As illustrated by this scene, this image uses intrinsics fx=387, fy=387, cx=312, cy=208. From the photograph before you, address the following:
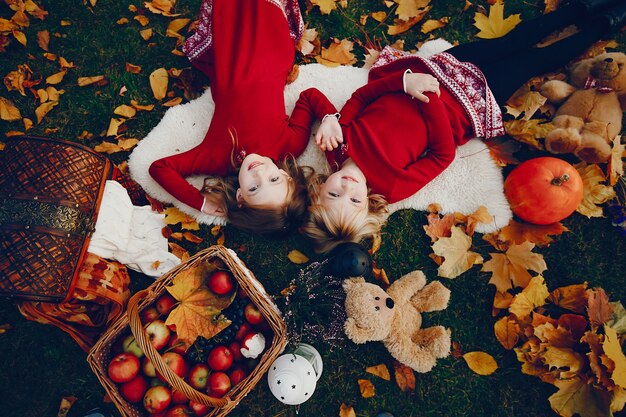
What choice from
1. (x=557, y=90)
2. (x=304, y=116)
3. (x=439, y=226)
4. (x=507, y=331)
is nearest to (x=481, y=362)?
(x=507, y=331)

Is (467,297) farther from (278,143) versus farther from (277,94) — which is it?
(277,94)

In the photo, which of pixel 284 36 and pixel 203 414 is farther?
pixel 284 36

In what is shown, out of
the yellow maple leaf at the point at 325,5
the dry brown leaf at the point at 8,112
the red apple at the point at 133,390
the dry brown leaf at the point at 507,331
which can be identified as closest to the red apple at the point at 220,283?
the red apple at the point at 133,390

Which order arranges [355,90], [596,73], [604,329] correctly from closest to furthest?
[604,329]
[596,73]
[355,90]

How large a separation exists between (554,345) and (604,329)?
304mm

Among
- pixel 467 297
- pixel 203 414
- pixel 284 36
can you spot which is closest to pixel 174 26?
pixel 284 36

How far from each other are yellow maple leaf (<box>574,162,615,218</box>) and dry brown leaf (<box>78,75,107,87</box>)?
3650 millimetres

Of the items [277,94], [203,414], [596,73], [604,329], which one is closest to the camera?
[203,414]

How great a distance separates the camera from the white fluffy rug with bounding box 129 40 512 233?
2814 millimetres

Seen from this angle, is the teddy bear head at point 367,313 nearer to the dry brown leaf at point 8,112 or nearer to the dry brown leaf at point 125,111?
the dry brown leaf at point 125,111

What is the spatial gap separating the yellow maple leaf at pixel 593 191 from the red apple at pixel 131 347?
3038 mm

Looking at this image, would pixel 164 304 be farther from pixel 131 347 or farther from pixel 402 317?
pixel 402 317

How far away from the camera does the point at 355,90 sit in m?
3.04

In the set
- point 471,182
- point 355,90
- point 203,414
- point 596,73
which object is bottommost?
point 203,414
